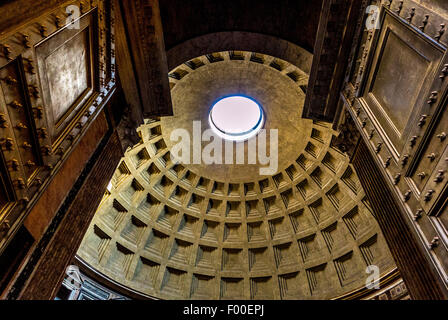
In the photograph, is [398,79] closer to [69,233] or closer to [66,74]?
[66,74]

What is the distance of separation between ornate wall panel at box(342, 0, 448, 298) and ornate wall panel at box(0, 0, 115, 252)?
626 cm

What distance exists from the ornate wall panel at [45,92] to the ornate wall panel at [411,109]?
6.26 meters

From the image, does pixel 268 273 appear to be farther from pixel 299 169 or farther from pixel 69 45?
pixel 69 45

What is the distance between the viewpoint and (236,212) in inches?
834

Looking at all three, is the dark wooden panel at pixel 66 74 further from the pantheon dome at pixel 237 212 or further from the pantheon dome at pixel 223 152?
the pantheon dome at pixel 237 212

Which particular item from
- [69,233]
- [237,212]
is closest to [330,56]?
[69,233]

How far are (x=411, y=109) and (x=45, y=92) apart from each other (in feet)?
22.2

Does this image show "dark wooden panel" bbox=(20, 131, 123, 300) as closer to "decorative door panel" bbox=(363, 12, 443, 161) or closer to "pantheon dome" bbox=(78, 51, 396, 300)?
"decorative door panel" bbox=(363, 12, 443, 161)

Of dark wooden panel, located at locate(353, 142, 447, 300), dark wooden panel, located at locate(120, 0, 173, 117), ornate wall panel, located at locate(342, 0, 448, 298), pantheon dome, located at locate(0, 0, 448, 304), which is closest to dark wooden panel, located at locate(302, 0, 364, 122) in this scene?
pantheon dome, located at locate(0, 0, 448, 304)

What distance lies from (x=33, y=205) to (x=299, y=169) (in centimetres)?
1617

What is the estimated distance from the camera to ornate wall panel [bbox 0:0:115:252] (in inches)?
183

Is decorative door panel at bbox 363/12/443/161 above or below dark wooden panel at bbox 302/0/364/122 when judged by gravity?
below
